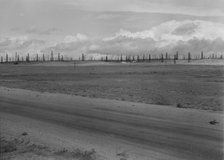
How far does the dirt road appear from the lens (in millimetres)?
8500

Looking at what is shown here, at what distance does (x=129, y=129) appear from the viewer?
36.6 ft

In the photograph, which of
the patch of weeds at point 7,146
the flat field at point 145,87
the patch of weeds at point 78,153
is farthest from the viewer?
the flat field at point 145,87

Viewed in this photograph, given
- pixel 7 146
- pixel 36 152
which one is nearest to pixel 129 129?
pixel 36 152

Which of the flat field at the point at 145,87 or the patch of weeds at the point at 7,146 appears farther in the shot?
the flat field at the point at 145,87

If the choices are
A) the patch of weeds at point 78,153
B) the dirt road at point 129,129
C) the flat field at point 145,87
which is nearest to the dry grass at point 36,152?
the patch of weeds at point 78,153

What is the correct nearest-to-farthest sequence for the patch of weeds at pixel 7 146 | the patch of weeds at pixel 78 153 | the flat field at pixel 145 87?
1. the patch of weeds at pixel 78 153
2. the patch of weeds at pixel 7 146
3. the flat field at pixel 145 87

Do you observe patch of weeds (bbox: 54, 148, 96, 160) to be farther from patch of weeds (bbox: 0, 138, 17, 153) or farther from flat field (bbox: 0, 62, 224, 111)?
flat field (bbox: 0, 62, 224, 111)

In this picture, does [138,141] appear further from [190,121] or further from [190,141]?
[190,121]

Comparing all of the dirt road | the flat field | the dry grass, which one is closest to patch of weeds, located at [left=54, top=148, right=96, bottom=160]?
the dry grass

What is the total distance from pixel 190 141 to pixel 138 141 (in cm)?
133

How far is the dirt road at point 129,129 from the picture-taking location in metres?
8.50

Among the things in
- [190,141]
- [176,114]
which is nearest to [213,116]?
[176,114]

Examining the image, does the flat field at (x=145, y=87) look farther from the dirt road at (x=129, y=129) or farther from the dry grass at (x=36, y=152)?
the dry grass at (x=36, y=152)

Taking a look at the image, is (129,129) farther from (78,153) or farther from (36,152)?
(36,152)
